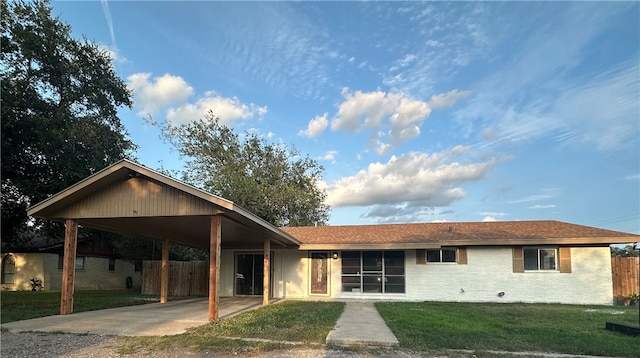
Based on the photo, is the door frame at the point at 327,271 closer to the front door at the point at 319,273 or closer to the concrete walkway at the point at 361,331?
the front door at the point at 319,273

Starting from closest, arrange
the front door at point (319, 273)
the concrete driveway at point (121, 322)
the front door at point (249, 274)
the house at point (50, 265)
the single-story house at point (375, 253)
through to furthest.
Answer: the concrete driveway at point (121, 322) < the single-story house at point (375, 253) < the front door at point (319, 273) < the front door at point (249, 274) < the house at point (50, 265)

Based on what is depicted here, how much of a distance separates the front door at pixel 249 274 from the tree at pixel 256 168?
35.8 feet

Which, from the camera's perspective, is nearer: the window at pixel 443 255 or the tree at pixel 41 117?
the tree at pixel 41 117

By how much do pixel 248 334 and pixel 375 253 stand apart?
9895 millimetres

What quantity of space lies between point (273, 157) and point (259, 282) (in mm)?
15254

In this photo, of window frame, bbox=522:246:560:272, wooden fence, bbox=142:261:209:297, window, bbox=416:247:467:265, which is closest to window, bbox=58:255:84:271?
wooden fence, bbox=142:261:209:297

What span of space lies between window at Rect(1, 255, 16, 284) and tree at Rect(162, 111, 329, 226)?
11491 mm

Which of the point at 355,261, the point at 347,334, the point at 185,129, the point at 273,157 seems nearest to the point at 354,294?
the point at 355,261

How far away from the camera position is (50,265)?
2578 cm

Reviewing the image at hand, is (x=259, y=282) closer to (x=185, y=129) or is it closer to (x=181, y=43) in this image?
(x=181, y=43)

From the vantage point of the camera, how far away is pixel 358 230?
2020cm

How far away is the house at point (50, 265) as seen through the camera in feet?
83.0

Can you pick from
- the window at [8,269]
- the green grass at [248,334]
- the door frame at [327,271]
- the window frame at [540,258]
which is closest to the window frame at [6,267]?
the window at [8,269]

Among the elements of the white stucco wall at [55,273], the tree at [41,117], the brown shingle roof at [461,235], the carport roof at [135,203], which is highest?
the tree at [41,117]
